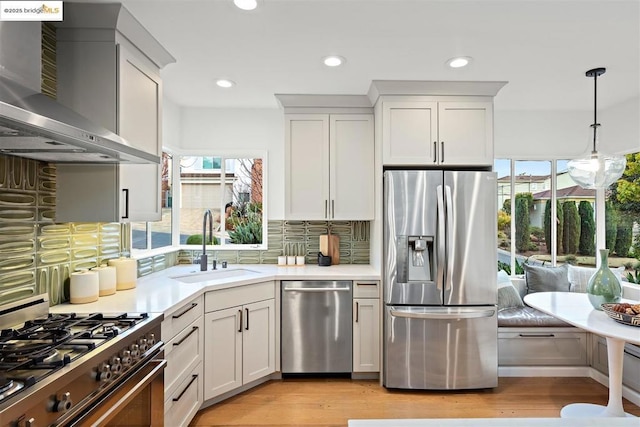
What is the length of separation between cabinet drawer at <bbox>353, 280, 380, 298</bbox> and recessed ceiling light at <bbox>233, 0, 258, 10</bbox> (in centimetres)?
209

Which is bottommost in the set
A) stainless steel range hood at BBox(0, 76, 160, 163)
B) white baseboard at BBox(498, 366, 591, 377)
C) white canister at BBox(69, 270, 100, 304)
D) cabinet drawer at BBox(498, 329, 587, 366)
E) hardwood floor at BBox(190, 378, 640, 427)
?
hardwood floor at BBox(190, 378, 640, 427)

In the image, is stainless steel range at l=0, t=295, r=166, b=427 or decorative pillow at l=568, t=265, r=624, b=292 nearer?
stainless steel range at l=0, t=295, r=166, b=427

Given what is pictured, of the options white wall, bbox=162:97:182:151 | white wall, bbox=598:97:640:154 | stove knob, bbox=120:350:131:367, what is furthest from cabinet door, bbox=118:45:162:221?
white wall, bbox=598:97:640:154

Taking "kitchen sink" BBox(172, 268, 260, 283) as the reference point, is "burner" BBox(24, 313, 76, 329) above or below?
above

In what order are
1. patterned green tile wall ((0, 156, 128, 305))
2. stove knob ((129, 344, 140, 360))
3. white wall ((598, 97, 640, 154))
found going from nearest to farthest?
1. stove knob ((129, 344, 140, 360))
2. patterned green tile wall ((0, 156, 128, 305))
3. white wall ((598, 97, 640, 154))

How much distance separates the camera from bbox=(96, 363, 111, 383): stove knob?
4.34ft

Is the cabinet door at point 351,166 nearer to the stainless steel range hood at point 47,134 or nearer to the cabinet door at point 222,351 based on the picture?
the cabinet door at point 222,351

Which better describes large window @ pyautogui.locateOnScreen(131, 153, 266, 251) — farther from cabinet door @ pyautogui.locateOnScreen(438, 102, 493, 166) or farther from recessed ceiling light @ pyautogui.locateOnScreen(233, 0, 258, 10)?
recessed ceiling light @ pyautogui.locateOnScreen(233, 0, 258, 10)

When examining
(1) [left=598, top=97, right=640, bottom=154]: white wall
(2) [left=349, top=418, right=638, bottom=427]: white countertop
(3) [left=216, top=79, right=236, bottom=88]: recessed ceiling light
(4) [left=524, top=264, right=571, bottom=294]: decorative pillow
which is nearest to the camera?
(2) [left=349, top=418, right=638, bottom=427]: white countertop

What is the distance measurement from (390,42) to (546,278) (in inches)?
110

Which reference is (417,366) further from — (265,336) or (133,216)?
(133,216)

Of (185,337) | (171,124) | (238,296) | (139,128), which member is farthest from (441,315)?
(171,124)

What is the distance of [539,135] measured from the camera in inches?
Answer: 152

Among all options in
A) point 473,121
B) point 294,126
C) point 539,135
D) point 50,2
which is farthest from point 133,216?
point 539,135
